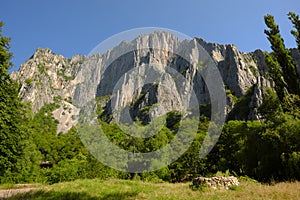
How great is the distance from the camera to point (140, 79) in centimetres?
3406

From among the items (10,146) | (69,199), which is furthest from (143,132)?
(69,199)

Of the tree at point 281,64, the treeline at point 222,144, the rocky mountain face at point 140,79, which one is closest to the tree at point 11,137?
the treeline at point 222,144

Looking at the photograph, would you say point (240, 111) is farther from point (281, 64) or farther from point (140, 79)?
point (281, 64)

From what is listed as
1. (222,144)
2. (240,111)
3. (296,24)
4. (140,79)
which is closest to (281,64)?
(296,24)

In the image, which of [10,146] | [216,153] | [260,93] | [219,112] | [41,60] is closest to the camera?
[10,146]

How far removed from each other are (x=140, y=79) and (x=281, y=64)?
77.4 ft

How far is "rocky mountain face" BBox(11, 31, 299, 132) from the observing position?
1997 centimetres

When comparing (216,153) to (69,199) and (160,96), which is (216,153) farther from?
(160,96)

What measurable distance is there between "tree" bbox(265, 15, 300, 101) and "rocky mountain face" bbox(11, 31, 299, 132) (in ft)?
6.56

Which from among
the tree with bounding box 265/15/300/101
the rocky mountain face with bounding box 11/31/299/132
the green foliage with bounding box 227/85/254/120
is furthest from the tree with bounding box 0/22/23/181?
the green foliage with bounding box 227/85/254/120

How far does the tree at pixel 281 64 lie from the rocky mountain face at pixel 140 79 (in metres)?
2.00

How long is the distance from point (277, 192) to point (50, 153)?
163 feet

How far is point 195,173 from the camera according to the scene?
28.6 metres

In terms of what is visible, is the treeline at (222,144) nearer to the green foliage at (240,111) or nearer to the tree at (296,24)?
the tree at (296,24)
